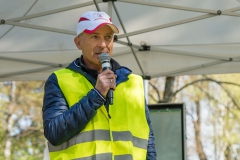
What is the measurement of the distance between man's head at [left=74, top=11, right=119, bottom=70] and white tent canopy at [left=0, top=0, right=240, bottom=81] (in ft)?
9.82

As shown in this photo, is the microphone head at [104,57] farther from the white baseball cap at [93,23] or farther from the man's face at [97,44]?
the white baseball cap at [93,23]

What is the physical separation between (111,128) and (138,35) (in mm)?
4091

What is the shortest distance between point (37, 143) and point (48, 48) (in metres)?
18.1

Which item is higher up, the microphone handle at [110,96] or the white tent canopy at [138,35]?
the white tent canopy at [138,35]

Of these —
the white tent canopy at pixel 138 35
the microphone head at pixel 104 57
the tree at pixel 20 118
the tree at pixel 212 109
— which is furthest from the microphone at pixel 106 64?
the tree at pixel 20 118

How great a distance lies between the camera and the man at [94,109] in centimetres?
337

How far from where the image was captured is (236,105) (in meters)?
21.1

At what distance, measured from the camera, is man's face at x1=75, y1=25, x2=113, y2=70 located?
3.55 metres

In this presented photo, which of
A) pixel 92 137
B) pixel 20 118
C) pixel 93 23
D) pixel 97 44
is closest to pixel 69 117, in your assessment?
pixel 92 137

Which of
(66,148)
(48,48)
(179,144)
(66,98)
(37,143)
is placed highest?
(37,143)

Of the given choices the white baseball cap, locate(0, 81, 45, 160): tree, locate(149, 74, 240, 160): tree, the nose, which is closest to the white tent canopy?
Answer: the white baseball cap

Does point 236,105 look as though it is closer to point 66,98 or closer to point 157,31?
point 157,31

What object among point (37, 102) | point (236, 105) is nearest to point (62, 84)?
point (236, 105)

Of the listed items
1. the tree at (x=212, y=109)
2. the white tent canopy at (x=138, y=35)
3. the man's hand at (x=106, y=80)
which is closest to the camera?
the man's hand at (x=106, y=80)
